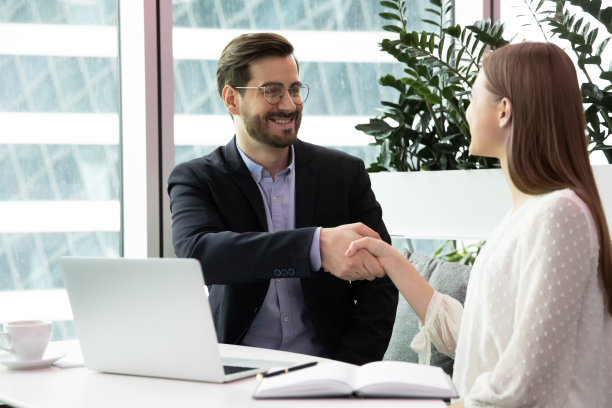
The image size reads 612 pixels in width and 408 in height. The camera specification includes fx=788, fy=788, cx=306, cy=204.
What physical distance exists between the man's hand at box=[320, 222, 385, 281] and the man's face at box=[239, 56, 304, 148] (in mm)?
460

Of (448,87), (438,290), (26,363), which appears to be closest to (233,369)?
(26,363)

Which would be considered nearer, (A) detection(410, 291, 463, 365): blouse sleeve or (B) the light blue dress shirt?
(A) detection(410, 291, 463, 365): blouse sleeve

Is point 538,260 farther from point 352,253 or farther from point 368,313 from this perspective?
point 368,313

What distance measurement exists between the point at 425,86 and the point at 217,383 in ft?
6.66

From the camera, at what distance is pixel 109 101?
11.2 feet

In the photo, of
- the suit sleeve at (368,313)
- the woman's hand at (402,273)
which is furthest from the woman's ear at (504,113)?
the suit sleeve at (368,313)

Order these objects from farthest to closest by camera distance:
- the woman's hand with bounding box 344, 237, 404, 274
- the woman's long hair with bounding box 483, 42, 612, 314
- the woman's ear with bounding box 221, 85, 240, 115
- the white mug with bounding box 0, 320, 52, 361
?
the woman's ear with bounding box 221, 85, 240, 115, the woman's hand with bounding box 344, 237, 404, 274, the white mug with bounding box 0, 320, 52, 361, the woman's long hair with bounding box 483, 42, 612, 314

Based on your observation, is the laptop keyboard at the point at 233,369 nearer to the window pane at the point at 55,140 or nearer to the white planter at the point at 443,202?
the white planter at the point at 443,202

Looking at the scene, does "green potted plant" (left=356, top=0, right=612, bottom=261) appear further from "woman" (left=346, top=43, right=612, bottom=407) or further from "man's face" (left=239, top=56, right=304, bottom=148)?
"woman" (left=346, top=43, right=612, bottom=407)

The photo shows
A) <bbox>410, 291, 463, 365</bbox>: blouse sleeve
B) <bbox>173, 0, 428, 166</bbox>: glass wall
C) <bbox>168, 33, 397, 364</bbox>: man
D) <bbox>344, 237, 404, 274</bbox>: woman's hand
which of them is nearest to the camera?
<bbox>410, 291, 463, 365</bbox>: blouse sleeve

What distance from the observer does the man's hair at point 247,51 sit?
2438 mm

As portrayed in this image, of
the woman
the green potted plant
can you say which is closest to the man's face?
the woman

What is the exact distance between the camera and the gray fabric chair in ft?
8.29

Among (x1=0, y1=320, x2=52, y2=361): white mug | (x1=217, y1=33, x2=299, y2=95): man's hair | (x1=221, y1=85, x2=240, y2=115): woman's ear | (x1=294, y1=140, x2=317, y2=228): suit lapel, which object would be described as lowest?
(x1=0, y1=320, x2=52, y2=361): white mug
